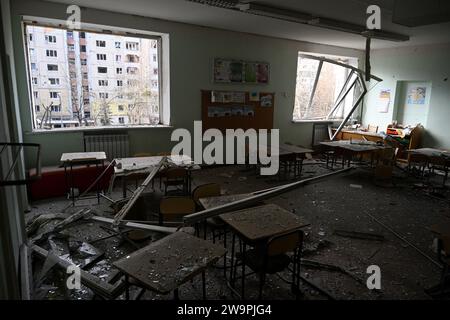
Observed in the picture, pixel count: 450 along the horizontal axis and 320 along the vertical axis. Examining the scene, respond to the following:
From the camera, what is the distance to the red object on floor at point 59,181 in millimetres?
5141

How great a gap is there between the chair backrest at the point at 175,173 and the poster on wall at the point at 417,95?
7.50 meters

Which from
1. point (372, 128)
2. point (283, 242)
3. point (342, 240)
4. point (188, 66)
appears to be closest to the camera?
point (283, 242)

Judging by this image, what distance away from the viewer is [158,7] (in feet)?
17.9

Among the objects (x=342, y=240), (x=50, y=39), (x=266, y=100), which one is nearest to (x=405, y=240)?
(x=342, y=240)

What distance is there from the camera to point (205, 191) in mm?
3801

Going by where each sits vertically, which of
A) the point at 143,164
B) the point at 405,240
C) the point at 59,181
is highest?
the point at 143,164

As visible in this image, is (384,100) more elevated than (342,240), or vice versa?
(384,100)

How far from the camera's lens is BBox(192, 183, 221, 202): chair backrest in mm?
3730

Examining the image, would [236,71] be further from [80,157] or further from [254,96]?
[80,157]

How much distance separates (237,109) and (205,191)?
4.40m

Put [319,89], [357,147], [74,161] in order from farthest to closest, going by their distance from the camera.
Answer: [319,89] → [357,147] → [74,161]

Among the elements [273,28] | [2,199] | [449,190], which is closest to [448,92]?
[449,190]

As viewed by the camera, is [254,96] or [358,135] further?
[358,135]

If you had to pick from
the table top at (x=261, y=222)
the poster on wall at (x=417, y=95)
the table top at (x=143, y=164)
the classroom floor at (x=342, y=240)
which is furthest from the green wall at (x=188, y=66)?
the table top at (x=261, y=222)
